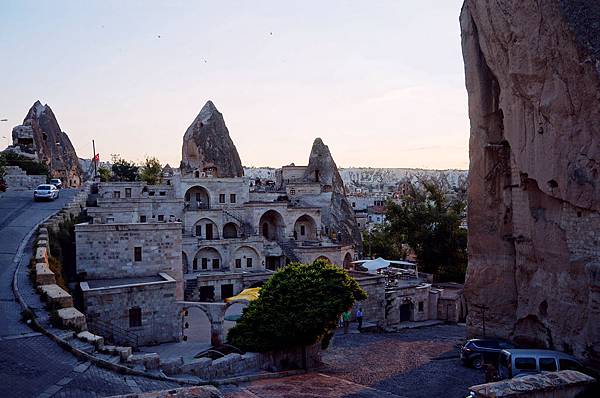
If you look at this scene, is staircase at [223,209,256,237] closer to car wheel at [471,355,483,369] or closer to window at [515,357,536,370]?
car wheel at [471,355,483,369]

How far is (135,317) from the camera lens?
22188 mm

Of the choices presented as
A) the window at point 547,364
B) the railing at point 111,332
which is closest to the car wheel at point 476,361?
the window at point 547,364

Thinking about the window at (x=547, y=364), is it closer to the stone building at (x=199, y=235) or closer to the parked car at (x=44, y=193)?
the stone building at (x=199, y=235)

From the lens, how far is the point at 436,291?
3353 centimetres

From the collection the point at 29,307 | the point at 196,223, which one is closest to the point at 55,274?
the point at 29,307

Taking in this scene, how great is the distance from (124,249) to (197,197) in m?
24.1

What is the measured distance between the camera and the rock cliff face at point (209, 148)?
223ft

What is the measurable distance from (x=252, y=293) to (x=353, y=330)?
6.05m

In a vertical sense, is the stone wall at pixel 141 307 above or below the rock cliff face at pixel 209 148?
below

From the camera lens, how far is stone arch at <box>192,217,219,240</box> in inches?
1785

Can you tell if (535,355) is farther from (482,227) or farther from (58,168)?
(58,168)

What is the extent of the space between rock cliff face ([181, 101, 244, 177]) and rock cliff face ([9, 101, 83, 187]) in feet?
60.1

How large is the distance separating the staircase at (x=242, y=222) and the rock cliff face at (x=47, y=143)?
102ft

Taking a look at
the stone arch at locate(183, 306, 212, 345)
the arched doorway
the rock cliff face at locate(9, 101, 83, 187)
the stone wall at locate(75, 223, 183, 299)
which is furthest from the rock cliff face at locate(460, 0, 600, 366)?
the rock cliff face at locate(9, 101, 83, 187)
